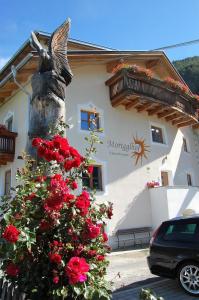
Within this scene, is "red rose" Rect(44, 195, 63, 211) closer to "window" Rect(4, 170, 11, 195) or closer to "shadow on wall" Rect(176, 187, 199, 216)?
"window" Rect(4, 170, 11, 195)

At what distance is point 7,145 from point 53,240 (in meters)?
10.9

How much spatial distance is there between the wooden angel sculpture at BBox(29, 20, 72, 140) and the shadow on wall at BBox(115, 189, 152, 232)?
30.8ft

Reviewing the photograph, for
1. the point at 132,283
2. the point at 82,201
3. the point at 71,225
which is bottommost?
the point at 132,283

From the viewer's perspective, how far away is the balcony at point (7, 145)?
13.1 m

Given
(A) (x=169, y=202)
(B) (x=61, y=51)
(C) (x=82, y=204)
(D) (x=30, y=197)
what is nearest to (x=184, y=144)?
(A) (x=169, y=202)

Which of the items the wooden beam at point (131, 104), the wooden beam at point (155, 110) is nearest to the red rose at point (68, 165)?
the wooden beam at point (131, 104)

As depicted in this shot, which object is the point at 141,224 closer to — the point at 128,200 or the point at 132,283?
the point at 128,200

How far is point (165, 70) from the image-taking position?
60.3ft

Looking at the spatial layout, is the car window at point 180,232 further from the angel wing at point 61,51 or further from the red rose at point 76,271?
the red rose at point 76,271

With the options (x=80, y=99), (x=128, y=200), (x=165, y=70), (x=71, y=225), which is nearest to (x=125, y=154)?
(x=128, y=200)

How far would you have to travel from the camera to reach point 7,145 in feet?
43.7

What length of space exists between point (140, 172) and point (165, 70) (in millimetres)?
6969

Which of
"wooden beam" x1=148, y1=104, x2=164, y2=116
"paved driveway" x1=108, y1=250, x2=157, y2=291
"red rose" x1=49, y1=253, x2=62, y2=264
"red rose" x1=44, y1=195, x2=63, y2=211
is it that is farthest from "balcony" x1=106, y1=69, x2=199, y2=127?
"red rose" x1=49, y1=253, x2=62, y2=264

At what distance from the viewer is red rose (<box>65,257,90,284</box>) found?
2619 millimetres
